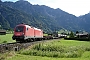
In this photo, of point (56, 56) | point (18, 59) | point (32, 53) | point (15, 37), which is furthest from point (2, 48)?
point (15, 37)

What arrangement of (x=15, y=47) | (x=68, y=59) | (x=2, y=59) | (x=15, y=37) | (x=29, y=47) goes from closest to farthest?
(x=2, y=59)
(x=68, y=59)
(x=15, y=47)
(x=29, y=47)
(x=15, y=37)

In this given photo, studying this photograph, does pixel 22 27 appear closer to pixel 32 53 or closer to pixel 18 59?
pixel 32 53

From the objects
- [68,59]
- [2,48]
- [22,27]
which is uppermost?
[22,27]

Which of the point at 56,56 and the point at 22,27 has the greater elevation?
the point at 22,27

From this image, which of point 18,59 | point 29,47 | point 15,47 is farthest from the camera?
point 29,47

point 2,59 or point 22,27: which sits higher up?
point 22,27

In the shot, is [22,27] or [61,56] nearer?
[61,56]

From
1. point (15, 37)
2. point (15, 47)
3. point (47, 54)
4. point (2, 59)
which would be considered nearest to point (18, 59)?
point (2, 59)

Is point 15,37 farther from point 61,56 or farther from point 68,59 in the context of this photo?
point 68,59

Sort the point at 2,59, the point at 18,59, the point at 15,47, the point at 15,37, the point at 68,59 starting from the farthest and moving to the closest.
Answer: the point at 15,37
the point at 15,47
the point at 68,59
the point at 18,59
the point at 2,59

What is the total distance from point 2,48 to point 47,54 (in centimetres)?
941

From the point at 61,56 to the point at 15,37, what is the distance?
54.6ft

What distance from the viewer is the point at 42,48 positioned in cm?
4100

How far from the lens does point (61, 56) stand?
115ft
